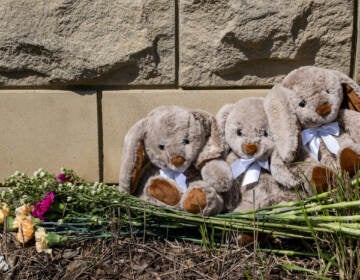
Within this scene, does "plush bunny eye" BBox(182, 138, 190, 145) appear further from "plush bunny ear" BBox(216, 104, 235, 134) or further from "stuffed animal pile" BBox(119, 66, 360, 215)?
"plush bunny ear" BBox(216, 104, 235, 134)

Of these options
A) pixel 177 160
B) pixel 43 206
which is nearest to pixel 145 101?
pixel 177 160

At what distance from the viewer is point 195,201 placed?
2.07 metres

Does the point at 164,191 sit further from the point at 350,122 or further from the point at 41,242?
the point at 350,122

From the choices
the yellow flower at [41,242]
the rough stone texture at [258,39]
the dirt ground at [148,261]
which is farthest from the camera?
the rough stone texture at [258,39]

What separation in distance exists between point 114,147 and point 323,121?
112 centimetres

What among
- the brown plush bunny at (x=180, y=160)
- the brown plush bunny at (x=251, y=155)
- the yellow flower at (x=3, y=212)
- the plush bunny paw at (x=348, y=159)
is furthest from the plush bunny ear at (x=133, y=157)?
the plush bunny paw at (x=348, y=159)

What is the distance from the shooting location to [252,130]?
216cm

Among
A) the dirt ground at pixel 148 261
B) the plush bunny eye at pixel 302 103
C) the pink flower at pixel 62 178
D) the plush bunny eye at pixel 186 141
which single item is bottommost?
the dirt ground at pixel 148 261

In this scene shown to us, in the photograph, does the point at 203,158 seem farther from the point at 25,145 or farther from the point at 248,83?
the point at 25,145

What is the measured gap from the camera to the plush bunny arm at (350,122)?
2.18 m

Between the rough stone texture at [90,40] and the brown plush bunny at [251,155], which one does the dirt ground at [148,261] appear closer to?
the brown plush bunny at [251,155]

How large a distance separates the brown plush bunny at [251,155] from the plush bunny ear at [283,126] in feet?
0.13

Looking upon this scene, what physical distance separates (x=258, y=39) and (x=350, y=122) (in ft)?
2.02

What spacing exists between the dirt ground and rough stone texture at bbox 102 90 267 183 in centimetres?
71
